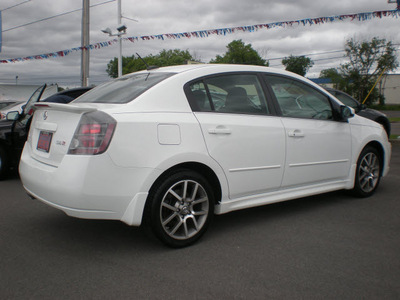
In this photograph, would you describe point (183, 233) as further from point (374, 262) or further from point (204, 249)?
point (374, 262)

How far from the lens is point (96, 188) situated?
2969 mm

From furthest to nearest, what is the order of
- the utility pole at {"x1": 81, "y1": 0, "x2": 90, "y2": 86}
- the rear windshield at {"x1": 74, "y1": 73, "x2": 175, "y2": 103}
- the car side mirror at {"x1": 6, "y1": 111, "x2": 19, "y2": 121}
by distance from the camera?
the utility pole at {"x1": 81, "y1": 0, "x2": 90, "y2": 86} < the car side mirror at {"x1": 6, "y1": 111, "x2": 19, "y2": 121} < the rear windshield at {"x1": 74, "y1": 73, "x2": 175, "y2": 103}

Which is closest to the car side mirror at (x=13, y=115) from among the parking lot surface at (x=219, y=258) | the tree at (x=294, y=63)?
the parking lot surface at (x=219, y=258)

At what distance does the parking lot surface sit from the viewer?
104 inches

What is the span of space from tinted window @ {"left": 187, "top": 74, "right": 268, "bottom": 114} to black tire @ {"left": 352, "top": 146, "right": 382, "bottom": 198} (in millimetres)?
1799

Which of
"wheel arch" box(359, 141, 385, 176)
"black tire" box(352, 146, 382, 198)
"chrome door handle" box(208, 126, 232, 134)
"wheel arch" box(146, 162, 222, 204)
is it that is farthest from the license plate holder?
"wheel arch" box(359, 141, 385, 176)

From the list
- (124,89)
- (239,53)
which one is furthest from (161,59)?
(124,89)

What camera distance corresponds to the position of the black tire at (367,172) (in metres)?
5.04

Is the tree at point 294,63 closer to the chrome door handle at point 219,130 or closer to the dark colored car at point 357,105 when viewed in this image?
the dark colored car at point 357,105

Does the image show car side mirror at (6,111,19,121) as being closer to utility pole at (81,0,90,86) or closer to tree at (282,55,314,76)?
utility pole at (81,0,90,86)

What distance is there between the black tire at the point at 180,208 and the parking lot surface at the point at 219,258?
14 cm

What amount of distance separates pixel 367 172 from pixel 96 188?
3.67 meters

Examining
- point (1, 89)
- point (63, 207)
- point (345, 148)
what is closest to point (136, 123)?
point (63, 207)

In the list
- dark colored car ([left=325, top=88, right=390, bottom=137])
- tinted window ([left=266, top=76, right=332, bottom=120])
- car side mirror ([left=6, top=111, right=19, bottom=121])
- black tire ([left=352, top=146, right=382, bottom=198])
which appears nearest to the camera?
tinted window ([left=266, top=76, right=332, bottom=120])
